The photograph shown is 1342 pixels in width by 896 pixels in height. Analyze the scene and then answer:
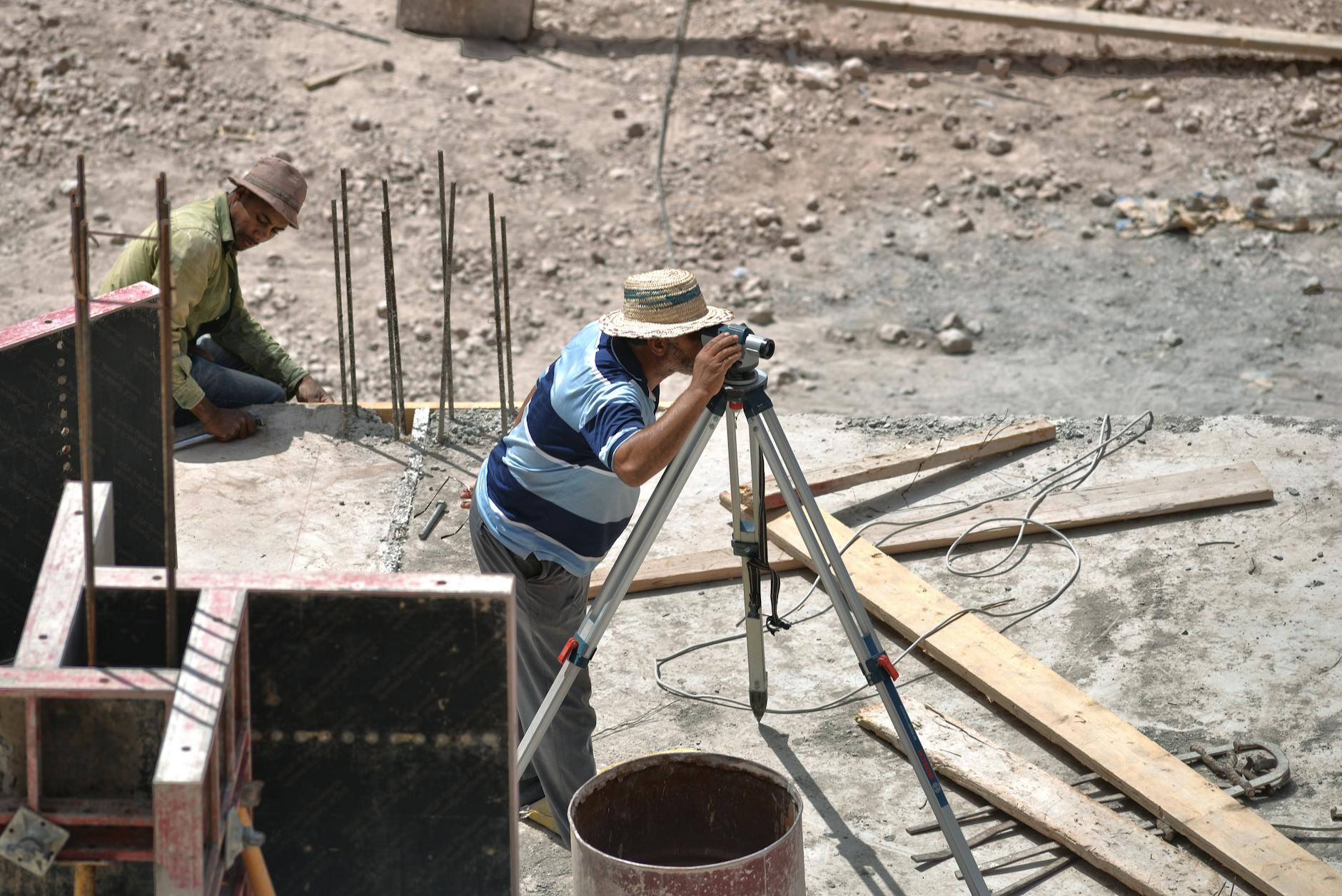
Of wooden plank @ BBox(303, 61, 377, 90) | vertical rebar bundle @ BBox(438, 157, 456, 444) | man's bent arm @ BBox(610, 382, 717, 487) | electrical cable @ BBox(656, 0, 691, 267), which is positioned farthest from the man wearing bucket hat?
wooden plank @ BBox(303, 61, 377, 90)

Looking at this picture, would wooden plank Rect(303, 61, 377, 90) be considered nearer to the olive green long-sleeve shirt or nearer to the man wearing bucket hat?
the man wearing bucket hat

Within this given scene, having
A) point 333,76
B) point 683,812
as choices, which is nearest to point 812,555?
point 683,812

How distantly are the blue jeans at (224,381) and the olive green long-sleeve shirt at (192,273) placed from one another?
0.11m

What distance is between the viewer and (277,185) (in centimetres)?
635

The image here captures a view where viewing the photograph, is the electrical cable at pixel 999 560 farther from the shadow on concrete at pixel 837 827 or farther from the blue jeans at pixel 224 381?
the blue jeans at pixel 224 381

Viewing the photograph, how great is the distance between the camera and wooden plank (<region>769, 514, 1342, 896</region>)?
166 inches

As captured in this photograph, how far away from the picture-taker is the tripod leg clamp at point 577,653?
13.7 feet

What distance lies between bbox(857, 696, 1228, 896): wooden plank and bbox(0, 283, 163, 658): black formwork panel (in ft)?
8.46

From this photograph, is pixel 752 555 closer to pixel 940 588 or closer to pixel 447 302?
pixel 940 588

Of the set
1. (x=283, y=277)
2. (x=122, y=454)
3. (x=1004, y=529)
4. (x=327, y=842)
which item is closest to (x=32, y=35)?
(x=283, y=277)

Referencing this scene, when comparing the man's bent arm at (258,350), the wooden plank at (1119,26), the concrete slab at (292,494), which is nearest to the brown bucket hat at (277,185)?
the man's bent arm at (258,350)

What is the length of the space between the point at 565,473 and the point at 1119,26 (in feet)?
33.1

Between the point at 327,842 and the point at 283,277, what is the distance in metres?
8.05

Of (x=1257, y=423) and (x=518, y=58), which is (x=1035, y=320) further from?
(x=518, y=58)
